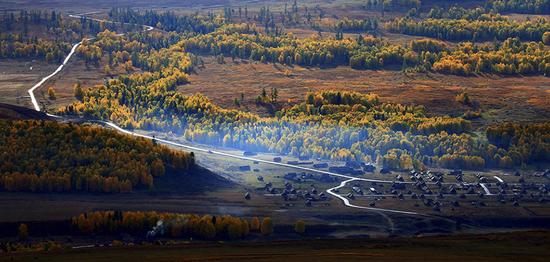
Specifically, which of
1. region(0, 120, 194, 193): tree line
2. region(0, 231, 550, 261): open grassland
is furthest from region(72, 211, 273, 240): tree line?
region(0, 120, 194, 193): tree line

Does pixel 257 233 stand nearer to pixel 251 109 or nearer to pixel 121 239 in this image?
pixel 121 239

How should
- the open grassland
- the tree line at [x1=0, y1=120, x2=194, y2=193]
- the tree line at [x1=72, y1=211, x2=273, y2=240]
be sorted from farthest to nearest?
the tree line at [x1=0, y1=120, x2=194, y2=193] < the tree line at [x1=72, y1=211, x2=273, y2=240] < the open grassland

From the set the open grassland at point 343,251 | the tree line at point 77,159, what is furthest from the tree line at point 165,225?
the tree line at point 77,159

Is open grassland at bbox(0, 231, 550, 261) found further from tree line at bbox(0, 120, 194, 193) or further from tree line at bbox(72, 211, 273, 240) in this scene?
tree line at bbox(0, 120, 194, 193)

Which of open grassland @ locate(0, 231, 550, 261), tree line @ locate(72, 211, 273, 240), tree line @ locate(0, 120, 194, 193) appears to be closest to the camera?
open grassland @ locate(0, 231, 550, 261)

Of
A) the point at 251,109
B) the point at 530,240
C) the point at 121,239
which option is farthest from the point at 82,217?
the point at 251,109

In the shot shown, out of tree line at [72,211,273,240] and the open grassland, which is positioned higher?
the open grassland

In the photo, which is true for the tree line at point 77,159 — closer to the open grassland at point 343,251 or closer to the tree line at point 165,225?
the tree line at point 165,225
